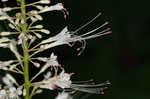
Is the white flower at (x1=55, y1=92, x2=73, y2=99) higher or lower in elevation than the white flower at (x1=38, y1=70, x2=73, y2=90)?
lower

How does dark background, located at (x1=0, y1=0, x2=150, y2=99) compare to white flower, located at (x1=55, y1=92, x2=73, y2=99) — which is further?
dark background, located at (x1=0, y1=0, x2=150, y2=99)

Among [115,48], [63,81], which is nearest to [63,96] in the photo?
[63,81]

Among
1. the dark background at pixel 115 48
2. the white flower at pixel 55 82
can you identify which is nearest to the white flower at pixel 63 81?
the white flower at pixel 55 82

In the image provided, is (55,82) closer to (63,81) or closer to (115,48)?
(63,81)

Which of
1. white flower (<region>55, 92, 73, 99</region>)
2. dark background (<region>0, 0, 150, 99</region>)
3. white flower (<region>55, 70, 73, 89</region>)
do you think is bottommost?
white flower (<region>55, 92, 73, 99</region>)

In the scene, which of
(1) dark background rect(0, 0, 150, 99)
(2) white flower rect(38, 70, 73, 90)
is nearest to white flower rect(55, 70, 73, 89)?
(2) white flower rect(38, 70, 73, 90)

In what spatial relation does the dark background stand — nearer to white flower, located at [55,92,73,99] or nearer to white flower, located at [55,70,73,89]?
white flower, located at [55,92,73,99]

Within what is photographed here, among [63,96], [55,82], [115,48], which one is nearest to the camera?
[55,82]

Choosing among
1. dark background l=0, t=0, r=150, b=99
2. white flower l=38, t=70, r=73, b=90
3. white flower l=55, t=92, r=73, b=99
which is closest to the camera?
white flower l=38, t=70, r=73, b=90
